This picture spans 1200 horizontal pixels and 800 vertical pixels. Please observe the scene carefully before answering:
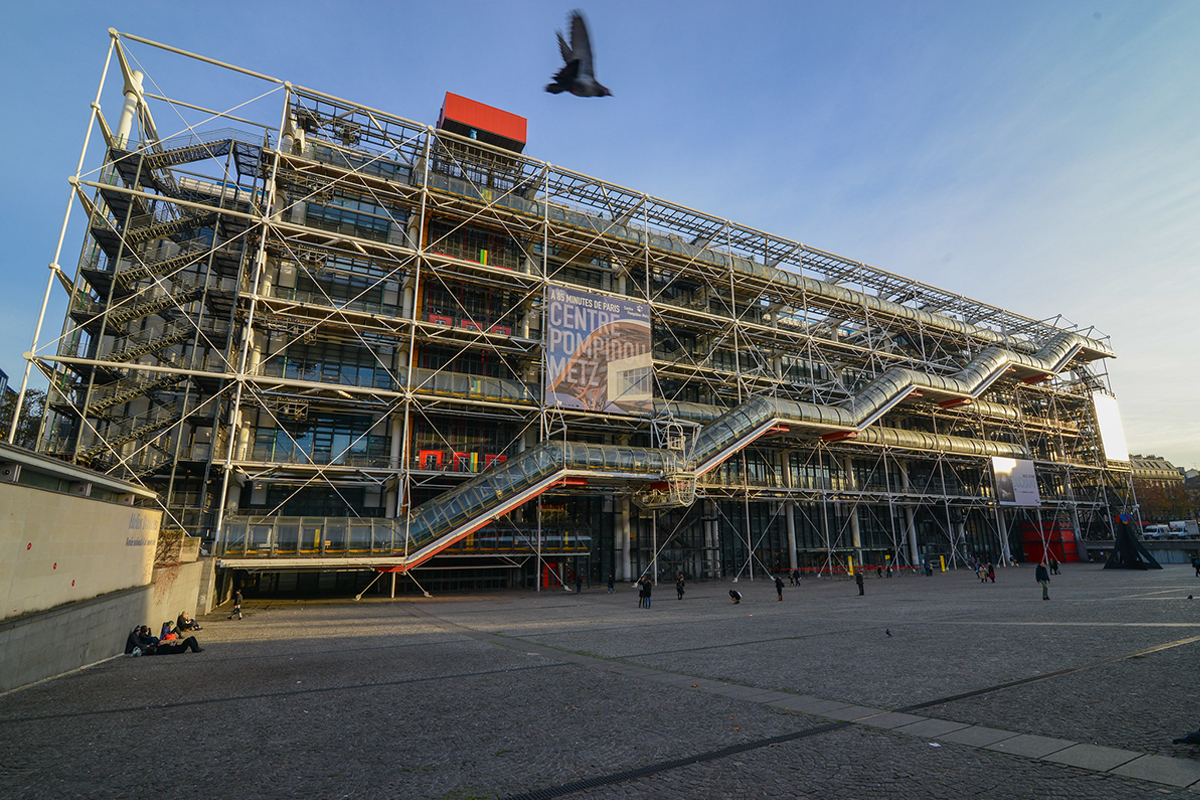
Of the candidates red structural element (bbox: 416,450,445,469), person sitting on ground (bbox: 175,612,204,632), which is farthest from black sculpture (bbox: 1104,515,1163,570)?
person sitting on ground (bbox: 175,612,204,632)

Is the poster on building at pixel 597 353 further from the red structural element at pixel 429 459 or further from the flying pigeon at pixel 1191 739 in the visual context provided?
the flying pigeon at pixel 1191 739

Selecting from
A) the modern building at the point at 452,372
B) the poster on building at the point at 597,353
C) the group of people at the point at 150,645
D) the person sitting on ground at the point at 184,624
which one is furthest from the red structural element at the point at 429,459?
the group of people at the point at 150,645

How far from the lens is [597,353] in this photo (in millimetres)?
28672

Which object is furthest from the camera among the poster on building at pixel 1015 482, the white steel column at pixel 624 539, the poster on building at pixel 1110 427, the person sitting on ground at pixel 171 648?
the poster on building at pixel 1110 427

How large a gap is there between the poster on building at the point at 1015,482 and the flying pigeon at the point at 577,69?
40.6 meters

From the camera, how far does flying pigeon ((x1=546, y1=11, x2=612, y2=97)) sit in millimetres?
11148

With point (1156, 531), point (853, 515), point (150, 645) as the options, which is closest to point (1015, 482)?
point (853, 515)

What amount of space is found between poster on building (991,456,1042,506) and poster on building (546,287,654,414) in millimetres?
26825

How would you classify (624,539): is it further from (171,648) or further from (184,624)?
(171,648)

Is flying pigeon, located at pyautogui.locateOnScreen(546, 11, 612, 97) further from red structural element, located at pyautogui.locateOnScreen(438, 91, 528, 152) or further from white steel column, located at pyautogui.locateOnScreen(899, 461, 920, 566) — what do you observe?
white steel column, located at pyautogui.locateOnScreen(899, 461, 920, 566)

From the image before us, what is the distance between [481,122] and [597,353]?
14670 mm

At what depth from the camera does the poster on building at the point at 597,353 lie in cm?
2758

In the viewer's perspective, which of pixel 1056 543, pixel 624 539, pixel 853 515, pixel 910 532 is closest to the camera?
pixel 624 539

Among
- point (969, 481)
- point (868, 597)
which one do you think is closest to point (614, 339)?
point (868, 597)
